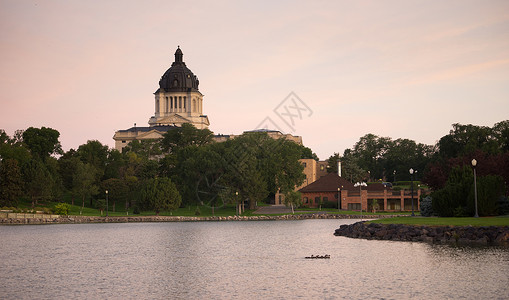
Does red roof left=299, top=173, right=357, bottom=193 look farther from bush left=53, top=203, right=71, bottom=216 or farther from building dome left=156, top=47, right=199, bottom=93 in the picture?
building dome left=156, top=47, right=199, bottom=93

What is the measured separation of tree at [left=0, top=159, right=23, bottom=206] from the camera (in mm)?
95188

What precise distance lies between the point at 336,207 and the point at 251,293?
83962 mm

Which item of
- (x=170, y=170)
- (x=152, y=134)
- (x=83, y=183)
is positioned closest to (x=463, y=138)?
(x=170, y=170)

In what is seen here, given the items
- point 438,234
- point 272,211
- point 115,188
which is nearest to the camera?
point 438,234

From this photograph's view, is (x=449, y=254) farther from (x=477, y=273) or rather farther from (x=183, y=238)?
(x=183, y=238)

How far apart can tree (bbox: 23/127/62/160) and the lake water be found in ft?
277

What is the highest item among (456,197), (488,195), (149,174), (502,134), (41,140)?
(41,140)

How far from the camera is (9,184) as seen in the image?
95375mm

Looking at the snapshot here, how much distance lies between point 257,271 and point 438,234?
17306 mm

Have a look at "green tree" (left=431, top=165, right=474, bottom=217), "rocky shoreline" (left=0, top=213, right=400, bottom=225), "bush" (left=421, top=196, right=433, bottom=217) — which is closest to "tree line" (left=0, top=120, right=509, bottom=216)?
"rocky shoreline" (left=0, top=213, right=400, bottom=225)


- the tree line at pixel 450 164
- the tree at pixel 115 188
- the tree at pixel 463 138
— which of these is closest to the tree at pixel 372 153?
the tree line at pixel 450 164

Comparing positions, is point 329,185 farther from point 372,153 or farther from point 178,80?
point 178,80

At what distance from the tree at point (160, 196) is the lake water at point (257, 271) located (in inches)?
1935

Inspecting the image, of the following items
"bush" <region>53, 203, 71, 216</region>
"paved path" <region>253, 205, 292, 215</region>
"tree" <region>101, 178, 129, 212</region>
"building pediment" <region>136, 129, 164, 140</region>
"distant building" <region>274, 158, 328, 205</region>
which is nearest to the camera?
"bush" <region>53, 203, 71, 216</region>
